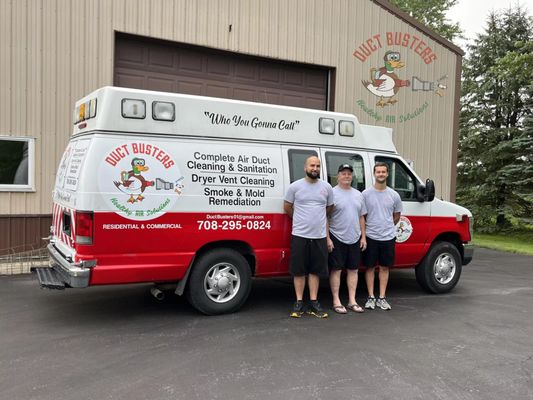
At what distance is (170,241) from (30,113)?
16.8 ft

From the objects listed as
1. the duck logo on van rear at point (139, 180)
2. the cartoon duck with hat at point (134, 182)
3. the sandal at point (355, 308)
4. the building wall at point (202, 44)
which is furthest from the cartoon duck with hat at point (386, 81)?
the cartoon duck with hat at point (134, 182)

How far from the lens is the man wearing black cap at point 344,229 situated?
19.4ft

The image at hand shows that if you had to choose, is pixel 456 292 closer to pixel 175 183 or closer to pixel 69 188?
pixel 175 183

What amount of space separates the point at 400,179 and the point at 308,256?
1986 mm

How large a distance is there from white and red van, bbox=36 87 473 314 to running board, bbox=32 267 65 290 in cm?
1

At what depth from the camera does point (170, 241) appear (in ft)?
17.3

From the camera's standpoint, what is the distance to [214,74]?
1064 centimetres

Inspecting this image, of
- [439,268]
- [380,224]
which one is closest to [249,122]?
[380,224]

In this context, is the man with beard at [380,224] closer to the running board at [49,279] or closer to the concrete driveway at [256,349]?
the concrete driveway at [256,349]

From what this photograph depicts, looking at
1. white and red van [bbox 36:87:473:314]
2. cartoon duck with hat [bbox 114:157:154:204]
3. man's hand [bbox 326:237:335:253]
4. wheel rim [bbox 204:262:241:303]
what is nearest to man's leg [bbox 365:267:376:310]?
man's hand [bbox 326:237:335:253]

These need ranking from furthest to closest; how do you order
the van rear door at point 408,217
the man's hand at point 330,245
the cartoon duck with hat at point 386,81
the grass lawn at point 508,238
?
1. the grass lawn at point 508,238
2. the cartoon duck with hat at point 386,81
3. the van rear door at point 408,217
4. the man's hand at point 330,245

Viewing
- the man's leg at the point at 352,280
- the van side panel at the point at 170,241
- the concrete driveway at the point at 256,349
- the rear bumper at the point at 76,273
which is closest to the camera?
the concrete driveway at the point at 256,349

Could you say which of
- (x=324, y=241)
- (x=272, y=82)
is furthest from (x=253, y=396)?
(x=272, y=82)

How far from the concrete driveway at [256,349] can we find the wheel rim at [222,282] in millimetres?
240
